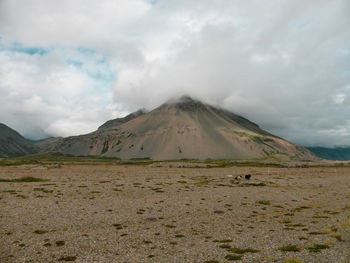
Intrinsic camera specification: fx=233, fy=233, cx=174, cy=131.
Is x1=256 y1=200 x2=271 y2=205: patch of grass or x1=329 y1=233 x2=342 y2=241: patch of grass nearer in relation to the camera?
x1=329 y1=233 x2=342 y2=241: patch of grass

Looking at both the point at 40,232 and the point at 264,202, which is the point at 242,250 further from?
the point at 264,202

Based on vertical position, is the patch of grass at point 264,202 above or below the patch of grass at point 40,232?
below

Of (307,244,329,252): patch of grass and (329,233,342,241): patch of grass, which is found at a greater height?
(307,244,329,252): patch of grass

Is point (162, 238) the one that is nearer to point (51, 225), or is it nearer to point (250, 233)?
point (250, 233)

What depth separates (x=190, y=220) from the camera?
28.1 meters

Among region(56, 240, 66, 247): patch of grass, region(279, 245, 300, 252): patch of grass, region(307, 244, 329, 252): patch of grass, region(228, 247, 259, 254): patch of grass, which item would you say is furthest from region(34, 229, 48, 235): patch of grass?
region(307, 244, 329, 252): patch of grass

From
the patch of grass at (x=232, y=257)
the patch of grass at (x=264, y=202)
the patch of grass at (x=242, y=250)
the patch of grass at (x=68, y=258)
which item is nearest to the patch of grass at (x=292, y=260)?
the patch of grass at (x=242, y=250)

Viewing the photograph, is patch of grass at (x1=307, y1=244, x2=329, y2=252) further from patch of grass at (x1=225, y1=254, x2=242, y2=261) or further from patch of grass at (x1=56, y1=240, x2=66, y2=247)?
patch of grass at (x1=56, y1=240, x2=66, y2=247)

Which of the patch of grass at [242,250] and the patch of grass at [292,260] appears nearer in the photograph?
the patch of grass at [292,260]

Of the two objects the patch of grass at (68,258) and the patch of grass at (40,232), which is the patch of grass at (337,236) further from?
the patch of grass at (40,232)

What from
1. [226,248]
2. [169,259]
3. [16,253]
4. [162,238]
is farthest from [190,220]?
[16,253]

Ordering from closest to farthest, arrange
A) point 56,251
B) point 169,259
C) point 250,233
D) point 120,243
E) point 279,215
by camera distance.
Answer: point 169,259, point 56,251, point 120,243, point 250,233, point 279,215

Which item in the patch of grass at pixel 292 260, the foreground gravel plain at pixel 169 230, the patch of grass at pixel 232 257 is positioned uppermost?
the patch of grass at pixel 292 260

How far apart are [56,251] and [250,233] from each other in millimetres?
17456
